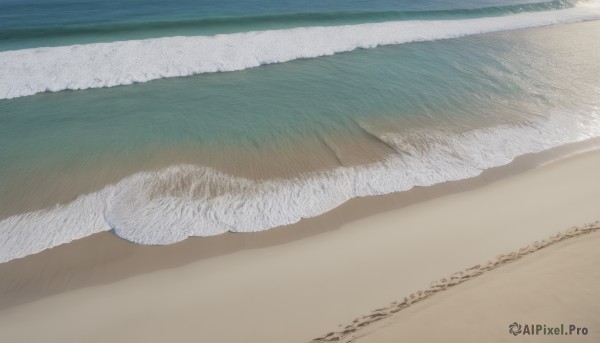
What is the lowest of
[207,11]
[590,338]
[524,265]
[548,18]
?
[590,338]

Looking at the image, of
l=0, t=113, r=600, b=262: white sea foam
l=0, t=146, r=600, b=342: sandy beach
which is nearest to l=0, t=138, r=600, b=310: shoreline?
l=0, t=146, r=600, b=342: sandy beach

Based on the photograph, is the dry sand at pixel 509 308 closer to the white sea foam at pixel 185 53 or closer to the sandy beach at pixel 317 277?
the sandy beach at pixel 317 277

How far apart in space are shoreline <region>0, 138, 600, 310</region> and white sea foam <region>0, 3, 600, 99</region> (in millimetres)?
6200

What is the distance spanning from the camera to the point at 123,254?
5.00 m

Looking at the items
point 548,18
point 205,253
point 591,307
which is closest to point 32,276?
point 205,253

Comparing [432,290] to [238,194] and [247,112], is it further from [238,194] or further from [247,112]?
[247,112]

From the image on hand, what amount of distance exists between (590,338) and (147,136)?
7706mm

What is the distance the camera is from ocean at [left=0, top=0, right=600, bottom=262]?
5.89 meters

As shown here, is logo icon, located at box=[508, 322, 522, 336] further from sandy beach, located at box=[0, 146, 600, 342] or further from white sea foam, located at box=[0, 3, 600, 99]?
white sea foam, located at box=[0, 3, 600, 99]

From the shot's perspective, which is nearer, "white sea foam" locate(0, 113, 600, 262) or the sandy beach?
the sandy beach

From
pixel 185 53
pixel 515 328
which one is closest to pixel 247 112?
pixel 185 53

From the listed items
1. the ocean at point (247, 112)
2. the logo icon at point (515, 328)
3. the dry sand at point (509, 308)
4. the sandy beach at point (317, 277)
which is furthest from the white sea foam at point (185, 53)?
the logo icon at point (515, 328)

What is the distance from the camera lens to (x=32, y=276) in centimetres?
477

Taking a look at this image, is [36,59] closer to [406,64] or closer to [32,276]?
[32,276]
